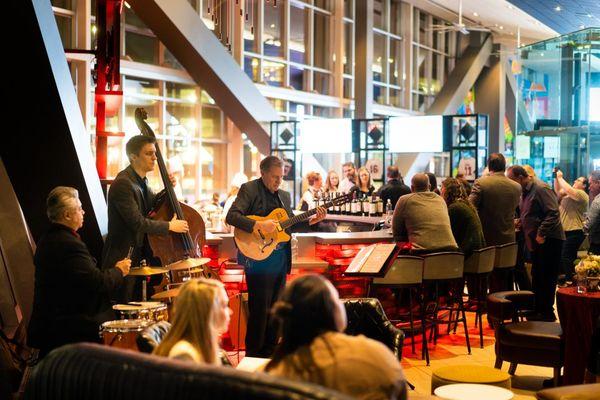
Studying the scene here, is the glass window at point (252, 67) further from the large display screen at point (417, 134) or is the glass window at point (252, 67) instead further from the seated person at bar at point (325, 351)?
the seated person at bar at point (325, 351)

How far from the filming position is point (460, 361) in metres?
7.31

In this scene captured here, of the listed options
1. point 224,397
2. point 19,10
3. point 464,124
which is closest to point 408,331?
point 19,10

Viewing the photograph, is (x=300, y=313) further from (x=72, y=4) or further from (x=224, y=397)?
(x=72, y=4)

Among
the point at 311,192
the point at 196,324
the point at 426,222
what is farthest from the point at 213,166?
the point at 196,324

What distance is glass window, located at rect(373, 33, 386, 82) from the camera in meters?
23.9

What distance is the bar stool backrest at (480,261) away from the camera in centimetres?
789

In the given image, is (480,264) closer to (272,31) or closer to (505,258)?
(505,258)

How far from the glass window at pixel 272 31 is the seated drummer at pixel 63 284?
1470 centimetres

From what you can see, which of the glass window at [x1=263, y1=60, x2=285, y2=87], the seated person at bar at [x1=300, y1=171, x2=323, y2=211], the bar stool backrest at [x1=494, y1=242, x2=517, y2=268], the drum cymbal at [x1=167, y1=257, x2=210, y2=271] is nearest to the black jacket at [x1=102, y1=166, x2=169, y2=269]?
the drum cymbal at [x1=167, y1=257, x2=210, y2=271]

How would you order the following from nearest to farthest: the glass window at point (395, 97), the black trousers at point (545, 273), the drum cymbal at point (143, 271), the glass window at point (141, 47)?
the drum cymbal at point (143, 271) < the black trousers at point (545, 273) < the glass window at point (141, 47) < the glass window at point (395, 97)

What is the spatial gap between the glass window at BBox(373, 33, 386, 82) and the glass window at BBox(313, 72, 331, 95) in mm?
2746

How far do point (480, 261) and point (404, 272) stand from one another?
1.06 m

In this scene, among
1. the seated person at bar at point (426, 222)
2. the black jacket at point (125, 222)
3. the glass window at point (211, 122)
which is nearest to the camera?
the black jacket at point (125, 222)

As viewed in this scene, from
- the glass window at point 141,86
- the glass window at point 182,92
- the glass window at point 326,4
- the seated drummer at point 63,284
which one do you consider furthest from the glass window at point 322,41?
the seated drummer at point 63,284
